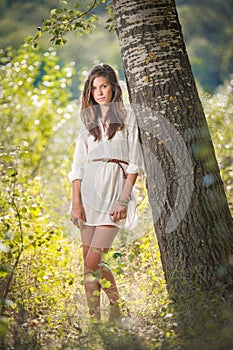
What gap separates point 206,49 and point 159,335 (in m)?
10.6

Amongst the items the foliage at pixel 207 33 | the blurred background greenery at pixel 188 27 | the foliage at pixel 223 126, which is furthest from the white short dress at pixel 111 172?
the blurred background greenery at pixel 188 27

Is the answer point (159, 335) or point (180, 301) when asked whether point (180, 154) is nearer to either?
point (180, 301)

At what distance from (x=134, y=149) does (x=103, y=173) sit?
0.24 meters

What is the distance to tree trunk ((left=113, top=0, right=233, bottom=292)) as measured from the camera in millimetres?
2846

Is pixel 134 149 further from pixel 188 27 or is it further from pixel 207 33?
pixel 188 27

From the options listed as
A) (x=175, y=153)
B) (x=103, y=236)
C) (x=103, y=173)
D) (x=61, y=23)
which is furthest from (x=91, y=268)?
(x=61, y=23)

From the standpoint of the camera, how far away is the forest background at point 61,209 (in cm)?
252

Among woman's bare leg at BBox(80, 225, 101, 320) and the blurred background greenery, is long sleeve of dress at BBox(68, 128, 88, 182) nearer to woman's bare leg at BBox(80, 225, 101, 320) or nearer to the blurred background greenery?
woman's bare leg at BBox(80, 225, 101, 320)

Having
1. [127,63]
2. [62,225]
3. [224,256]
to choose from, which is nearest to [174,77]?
Answer: [127,63]

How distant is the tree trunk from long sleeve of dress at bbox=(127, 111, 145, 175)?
0.05 meters

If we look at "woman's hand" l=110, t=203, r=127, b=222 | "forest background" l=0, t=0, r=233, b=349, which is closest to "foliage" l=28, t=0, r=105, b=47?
"forest background" l=0, t=0, r=233, b=349

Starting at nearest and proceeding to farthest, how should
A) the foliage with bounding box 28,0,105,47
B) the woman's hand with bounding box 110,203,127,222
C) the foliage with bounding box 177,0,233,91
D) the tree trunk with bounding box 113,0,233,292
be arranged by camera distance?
1. the tree trunk with bounding box 113,0,233,292
2. the woman's hand with bounding box 110,203,127,222
3. the foliage with bounding box 28,0,105,47
4. the foliage with bounding box 177,0,233,91

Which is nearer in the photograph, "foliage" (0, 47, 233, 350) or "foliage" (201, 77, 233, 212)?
"foliage" (0, 47, 233, 350)

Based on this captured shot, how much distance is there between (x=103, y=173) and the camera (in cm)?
311
